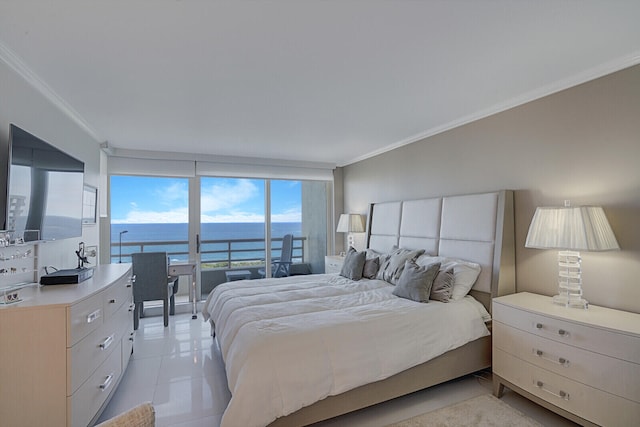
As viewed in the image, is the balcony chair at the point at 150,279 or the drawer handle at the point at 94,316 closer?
the drawer handle at the point at 94,316

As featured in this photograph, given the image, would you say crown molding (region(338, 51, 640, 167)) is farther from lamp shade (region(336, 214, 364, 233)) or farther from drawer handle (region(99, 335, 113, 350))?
drawer handle (region(99, 335, 113, 350))

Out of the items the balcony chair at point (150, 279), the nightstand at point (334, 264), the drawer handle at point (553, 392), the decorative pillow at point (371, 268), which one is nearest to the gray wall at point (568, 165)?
the drawer handle at point (553, 392)

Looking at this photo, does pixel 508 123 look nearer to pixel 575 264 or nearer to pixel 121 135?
pixel 575 264

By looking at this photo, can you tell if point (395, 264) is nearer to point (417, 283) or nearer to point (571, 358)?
point (417, 283)

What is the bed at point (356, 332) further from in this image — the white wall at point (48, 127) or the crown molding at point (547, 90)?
the white wall at point (48, 127)

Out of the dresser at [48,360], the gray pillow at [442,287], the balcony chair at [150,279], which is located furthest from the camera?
the balcony chair at [150,279]

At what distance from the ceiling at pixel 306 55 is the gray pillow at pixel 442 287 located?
1.58 metres

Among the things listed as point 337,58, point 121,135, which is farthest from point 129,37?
point 121,135

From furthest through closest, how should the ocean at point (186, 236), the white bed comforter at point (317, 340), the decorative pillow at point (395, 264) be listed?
the ocean at point (186, 236), the decorative pillow at point (395, 264), the white bed comforter at point (317, 340)

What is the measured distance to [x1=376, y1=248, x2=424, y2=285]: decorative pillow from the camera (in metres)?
3.29

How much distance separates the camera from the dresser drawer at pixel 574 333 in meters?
1.72

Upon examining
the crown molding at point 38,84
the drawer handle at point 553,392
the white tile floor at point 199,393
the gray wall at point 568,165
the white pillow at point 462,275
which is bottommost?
the white tile floor at point 199,393

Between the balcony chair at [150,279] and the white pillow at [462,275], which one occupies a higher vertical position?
the white pillow at [462,275]

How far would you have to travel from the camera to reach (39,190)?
7.06 feet
